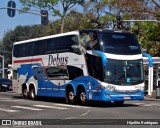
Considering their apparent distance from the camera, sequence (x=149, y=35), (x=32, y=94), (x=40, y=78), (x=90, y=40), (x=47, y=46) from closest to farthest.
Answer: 1. (x=90, y=40)
2. (x=47, y=46)
3. (x=40, y=78)
4. (x=32, y=94)
5. (x=149, y=35)

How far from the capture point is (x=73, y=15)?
5962cm

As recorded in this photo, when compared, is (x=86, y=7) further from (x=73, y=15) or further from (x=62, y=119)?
(x=62, y=119)

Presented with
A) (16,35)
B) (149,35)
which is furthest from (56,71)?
(16,35)

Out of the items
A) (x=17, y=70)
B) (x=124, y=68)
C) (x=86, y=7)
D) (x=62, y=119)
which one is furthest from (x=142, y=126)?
(x=86, y=7)

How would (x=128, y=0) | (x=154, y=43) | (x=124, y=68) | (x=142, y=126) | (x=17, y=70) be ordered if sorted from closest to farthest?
(x=142, y=126)
(x=124, y=68)
(x=17, y=70)
(x=128, y=0)
(x=154, y=43)

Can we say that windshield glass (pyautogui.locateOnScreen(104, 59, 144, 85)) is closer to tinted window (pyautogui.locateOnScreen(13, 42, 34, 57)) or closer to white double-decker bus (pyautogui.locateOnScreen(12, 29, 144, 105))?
white double-decker bus (pyautogui.locateOnScreen(12, 29, 144, 105))

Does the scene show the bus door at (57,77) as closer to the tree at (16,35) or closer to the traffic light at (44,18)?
the traffic light at (44,18)

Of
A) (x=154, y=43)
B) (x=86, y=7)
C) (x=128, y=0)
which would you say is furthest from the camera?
(x=86, y=7)

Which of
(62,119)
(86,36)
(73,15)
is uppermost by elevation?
(73,15)

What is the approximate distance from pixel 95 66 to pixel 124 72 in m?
1.51

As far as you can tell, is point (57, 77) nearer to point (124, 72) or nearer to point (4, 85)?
point (124, 72)

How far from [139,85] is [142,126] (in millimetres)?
8896

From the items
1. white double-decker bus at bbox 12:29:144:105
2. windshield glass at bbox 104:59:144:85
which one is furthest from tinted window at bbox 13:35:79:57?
windshield glass at bbox 104:59:144:85

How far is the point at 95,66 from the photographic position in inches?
842
